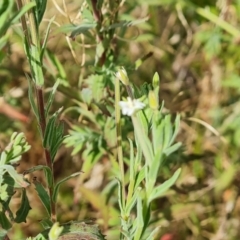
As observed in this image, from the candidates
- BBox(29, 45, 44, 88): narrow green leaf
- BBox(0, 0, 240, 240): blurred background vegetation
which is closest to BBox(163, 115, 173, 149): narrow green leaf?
BBox(29, 45, 44, 88): narrow green leaf

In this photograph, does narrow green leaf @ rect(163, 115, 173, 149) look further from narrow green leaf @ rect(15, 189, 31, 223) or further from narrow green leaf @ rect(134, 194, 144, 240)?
narrow green leaf @ rect(15, 189, 31, 223)

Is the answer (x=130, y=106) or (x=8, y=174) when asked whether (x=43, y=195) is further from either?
(x=130, y=106)

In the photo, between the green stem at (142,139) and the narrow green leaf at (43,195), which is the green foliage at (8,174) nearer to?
the narrow green leaf at (43,195)

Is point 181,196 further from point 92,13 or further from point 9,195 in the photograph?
point 9,195

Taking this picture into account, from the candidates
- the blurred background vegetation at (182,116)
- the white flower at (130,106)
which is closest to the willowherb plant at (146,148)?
the white flower at (130,106)

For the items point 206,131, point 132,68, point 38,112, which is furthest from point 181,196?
point 38,112

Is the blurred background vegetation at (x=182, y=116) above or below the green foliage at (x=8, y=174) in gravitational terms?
below
